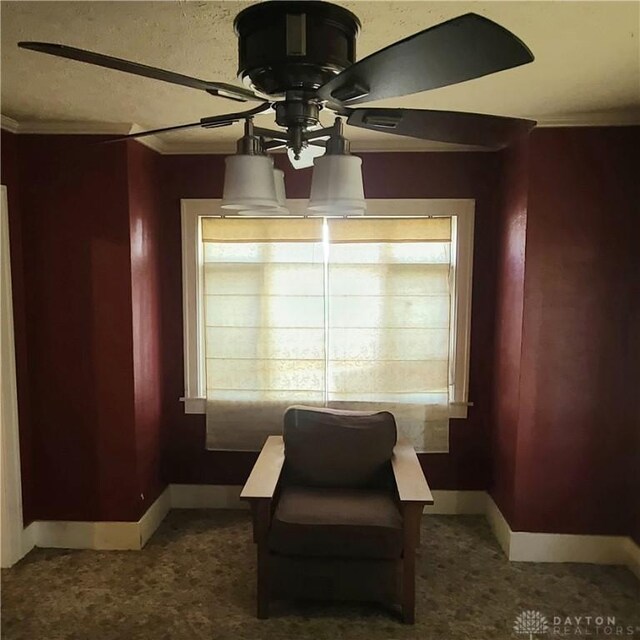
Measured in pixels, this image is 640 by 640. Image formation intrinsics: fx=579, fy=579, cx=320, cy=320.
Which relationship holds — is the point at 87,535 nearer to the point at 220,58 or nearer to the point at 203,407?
the point at 203,407

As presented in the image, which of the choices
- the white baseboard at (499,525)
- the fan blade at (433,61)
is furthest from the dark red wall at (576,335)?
the fan blade at (433,61)

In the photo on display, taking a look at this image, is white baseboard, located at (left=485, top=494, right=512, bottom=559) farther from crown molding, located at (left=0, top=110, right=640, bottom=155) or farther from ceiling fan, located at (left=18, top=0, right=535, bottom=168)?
ceiling fan, located at (left=18, top=0, right=535, bottom=168)

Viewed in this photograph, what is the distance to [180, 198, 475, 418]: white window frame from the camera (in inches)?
139

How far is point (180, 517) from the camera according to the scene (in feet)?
12.2

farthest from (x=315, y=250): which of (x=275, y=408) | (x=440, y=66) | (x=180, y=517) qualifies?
(x=440, y=66)

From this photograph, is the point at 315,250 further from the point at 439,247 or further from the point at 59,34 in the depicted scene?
the point at 59,34

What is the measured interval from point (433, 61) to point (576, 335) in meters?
2.31

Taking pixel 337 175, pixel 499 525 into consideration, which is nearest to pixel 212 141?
pixel 337 175

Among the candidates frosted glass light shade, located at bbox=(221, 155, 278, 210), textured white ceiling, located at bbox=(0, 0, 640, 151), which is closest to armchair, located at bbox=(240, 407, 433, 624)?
frosted glass light shade, located at bbox=(221, 155, 278, 210)

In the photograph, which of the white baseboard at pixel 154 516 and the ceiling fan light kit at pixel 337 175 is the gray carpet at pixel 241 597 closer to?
the white baseboard at pixel 154 516

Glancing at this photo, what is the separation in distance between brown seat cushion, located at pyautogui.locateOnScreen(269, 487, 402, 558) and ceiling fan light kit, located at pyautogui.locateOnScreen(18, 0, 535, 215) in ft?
4.92

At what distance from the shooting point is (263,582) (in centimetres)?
264

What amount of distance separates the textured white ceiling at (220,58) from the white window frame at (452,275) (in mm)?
721

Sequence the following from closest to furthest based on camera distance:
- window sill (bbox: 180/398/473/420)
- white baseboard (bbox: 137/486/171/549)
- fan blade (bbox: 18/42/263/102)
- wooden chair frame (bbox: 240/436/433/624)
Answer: fan blade (bbox: 18/42/263/102) < wooden chair frame (bbox: 240/436/433/624) < white baseboard (bbox: 137/486/171/549) < window sill (bbox: 180/398/473/420)
